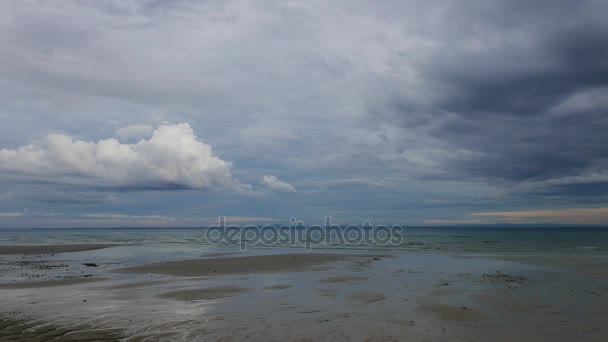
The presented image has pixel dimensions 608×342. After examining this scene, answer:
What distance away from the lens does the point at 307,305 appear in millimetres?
15836

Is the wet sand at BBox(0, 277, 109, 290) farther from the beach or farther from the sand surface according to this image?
the sand surface

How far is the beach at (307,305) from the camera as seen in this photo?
38.5ft

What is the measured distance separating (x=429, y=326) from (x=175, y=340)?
7.54 meters

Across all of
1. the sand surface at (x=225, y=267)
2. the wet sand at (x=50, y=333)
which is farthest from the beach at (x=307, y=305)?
the sand surface at (x=225, y=267)

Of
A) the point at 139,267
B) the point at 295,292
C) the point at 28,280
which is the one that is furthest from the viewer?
the point at 139,267

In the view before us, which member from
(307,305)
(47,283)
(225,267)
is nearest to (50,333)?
(307,305)

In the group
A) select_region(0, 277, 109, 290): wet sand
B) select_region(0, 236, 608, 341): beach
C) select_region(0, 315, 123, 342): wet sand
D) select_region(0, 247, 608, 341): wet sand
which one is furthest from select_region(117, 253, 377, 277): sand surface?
select_region(0, 315, 123, 342): wet sand

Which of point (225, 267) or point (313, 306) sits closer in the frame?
point (313, 306)

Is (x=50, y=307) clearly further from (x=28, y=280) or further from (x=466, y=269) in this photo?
(x=466, y=269)

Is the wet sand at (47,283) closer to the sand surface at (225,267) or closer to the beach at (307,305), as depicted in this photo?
the beach at (307,305)

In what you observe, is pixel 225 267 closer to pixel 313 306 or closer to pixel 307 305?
pixel 307 305

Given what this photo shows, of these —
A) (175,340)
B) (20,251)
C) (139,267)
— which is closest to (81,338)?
(175,340)

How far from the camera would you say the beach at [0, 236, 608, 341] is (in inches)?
463

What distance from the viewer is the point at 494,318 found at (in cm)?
1369
